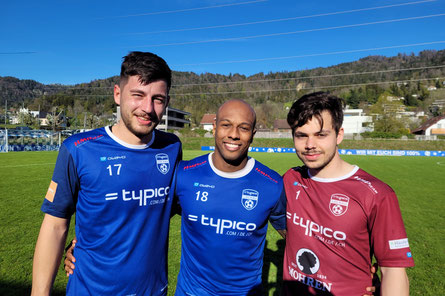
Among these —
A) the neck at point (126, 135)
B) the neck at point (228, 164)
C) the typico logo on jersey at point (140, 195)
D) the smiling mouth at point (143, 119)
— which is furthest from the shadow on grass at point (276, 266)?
the smiling mouth at point (143, 119)

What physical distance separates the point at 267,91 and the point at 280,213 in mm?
98992

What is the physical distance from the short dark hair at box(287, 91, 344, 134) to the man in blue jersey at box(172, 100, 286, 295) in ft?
1.48

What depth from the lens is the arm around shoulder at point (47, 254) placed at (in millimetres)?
1876

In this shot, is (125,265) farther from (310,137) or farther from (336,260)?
(310,137)

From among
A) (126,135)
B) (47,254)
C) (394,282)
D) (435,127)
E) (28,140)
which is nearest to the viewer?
(394,282)

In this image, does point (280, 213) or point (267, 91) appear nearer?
point (280, 213)

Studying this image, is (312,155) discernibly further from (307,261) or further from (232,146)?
(307,261)

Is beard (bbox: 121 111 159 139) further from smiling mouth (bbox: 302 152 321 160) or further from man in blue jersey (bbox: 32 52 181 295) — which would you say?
smiling mouth (bbox: 302 152 321 160)

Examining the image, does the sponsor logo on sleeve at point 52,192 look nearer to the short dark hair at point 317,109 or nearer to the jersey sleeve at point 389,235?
the short dark hair at point 317,109

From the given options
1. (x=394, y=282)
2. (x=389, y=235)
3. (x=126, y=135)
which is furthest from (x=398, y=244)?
(x=126, y=135)

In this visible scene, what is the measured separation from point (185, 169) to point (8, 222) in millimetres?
7425

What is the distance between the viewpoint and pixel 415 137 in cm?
4331

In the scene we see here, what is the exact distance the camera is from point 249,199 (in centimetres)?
234

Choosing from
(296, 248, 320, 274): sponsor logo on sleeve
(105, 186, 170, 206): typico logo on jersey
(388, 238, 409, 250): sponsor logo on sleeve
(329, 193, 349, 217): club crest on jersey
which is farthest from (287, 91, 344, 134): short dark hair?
(105, 186, 170, 206): typico logo on jersey
